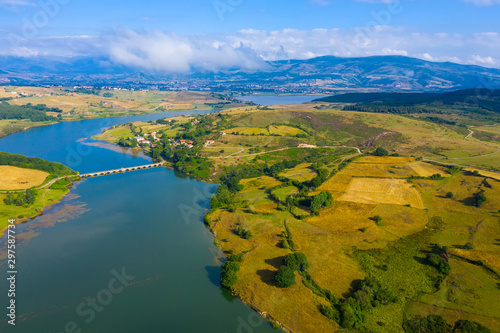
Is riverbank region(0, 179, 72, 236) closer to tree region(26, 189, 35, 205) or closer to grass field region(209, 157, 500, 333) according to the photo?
tree region(26, 189, 35, 205)

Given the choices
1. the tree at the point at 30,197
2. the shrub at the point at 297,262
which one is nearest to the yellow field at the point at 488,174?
the shrub at the point at 297,262

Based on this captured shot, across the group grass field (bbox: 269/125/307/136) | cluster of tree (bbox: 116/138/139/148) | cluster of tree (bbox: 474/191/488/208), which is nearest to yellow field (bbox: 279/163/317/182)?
cluster of tree (bbox: 474/191/488/208)

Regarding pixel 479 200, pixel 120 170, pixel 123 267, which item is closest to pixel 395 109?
pixel 479 200

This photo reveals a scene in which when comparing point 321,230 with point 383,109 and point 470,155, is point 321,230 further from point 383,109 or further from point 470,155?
point 383,109

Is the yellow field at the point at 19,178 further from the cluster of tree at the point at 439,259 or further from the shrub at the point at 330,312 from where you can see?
the cluster of tree at the point at 439,259

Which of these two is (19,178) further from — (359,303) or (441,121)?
(441,121)

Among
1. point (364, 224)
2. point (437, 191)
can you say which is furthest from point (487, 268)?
point (437, 191)
